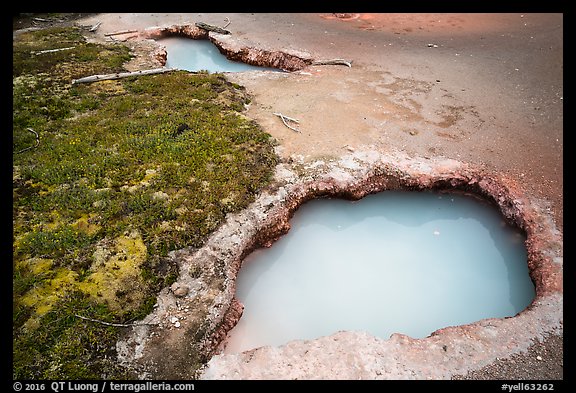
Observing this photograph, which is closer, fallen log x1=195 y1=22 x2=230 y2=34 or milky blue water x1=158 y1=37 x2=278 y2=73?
milky blue water x1=158 y1=37 x2=278 y2=73

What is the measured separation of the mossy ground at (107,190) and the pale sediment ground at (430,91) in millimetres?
2050

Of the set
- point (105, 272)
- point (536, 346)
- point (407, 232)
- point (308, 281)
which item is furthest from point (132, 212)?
point (536, 346)

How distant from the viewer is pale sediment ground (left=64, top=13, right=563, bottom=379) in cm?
1222

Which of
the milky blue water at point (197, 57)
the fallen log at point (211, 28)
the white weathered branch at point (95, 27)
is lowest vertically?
the milky blue water at point (197, 57)

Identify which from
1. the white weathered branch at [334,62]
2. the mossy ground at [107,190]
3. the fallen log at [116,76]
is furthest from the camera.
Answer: the white weathered branch at [334,62]

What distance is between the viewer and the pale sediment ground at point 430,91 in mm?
12219

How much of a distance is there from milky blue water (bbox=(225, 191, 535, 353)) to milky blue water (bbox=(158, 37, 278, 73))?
10344mm

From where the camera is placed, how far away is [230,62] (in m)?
19.8

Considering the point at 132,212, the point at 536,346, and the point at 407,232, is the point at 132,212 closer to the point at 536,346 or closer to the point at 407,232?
the point at 407,232

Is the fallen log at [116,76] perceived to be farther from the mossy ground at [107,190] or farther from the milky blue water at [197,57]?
the milky blue water at [197,57]

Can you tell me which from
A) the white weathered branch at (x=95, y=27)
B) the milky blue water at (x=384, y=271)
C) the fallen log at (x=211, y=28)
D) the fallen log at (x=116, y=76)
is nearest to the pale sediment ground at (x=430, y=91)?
the white weathered branch at (x=95, y=27)

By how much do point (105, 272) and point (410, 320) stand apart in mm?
6494

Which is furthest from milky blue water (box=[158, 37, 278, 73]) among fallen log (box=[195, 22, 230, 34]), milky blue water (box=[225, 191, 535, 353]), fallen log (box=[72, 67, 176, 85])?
milky blue water (box=[225, 191, 535, 353])

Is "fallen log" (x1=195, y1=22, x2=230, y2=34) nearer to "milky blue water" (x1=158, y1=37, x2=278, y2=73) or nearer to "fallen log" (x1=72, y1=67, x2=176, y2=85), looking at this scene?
"milky blue water" (x1=158, y1=37, x2=278, y2=73)
